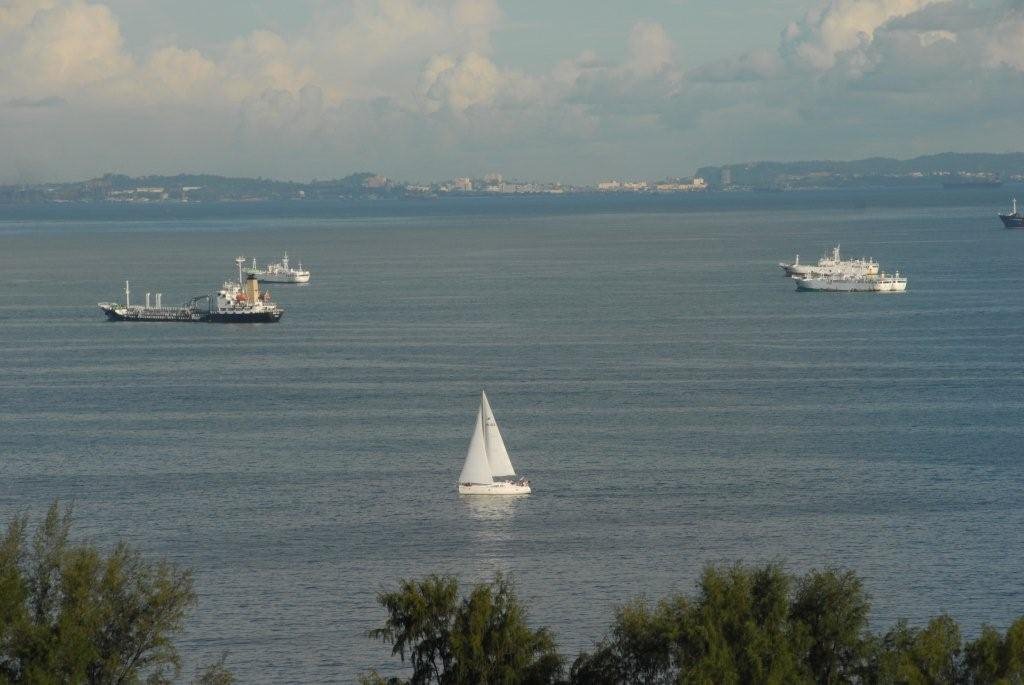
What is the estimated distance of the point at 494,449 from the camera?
58812 millimetres

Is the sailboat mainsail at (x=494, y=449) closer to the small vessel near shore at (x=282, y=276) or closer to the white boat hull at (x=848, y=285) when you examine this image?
the white boat hull at (x=848, y=285)

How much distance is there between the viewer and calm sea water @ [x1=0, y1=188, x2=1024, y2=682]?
46625 mm

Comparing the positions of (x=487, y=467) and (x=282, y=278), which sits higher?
(x=487, y=467)

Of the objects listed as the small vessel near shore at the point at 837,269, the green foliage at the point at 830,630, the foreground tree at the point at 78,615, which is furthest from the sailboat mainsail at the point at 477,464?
the small vessel near shore at the point at 837,269

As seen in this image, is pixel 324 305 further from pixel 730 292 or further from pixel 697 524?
pixel 697 524

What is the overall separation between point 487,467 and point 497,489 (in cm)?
115

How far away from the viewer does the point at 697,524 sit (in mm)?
52125

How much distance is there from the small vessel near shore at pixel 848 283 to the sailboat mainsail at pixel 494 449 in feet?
263

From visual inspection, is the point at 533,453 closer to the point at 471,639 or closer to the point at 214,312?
the point at 471,639

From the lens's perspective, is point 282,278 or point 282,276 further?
point 282,276

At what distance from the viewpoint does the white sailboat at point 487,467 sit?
2242 inches

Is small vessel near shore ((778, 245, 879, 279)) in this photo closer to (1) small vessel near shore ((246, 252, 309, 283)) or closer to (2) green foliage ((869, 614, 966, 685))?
(1) small vessel near shore ((246, 252, 309, 283))

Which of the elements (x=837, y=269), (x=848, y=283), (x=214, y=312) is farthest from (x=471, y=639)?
(x=837, y=269)

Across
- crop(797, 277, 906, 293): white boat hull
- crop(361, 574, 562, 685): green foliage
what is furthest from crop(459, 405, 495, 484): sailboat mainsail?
crop(797, 277, 906, 293): white boat hull
